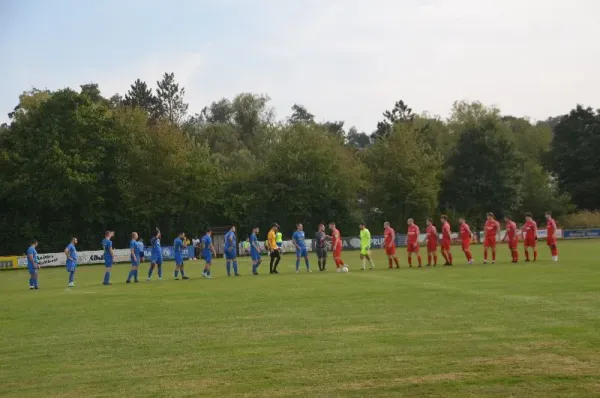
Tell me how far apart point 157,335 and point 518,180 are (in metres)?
71.0

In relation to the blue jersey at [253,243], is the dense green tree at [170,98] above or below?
above

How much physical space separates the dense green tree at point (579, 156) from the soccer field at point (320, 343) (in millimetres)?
67456

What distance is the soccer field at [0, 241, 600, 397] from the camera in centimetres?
875

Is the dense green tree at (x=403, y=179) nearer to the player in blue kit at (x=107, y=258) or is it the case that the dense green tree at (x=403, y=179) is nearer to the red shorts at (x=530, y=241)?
the red shorts at (x=530, y=241)

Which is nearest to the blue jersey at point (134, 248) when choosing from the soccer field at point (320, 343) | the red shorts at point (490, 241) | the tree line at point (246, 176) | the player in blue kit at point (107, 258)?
the player in blue kit at point (107, 258)

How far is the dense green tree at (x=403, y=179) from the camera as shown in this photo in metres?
74.9

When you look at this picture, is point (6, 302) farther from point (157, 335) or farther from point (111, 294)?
point (157, 335)

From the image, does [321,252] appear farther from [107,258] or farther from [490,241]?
[107,258]

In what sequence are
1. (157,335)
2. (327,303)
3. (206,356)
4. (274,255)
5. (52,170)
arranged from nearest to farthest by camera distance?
(206,356), (157,335), (327,303), (274,255), (52,170)

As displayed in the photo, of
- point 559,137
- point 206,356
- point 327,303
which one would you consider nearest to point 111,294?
point 327,303

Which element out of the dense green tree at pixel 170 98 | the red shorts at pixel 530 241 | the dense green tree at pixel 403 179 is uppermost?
the dense green tree at pixel 170 98

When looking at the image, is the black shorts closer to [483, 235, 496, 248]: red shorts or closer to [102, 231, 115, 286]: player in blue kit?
[483, 235, 496, 248]: red shorts

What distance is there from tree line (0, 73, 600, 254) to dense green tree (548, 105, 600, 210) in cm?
13

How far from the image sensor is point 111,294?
23.7 metres
